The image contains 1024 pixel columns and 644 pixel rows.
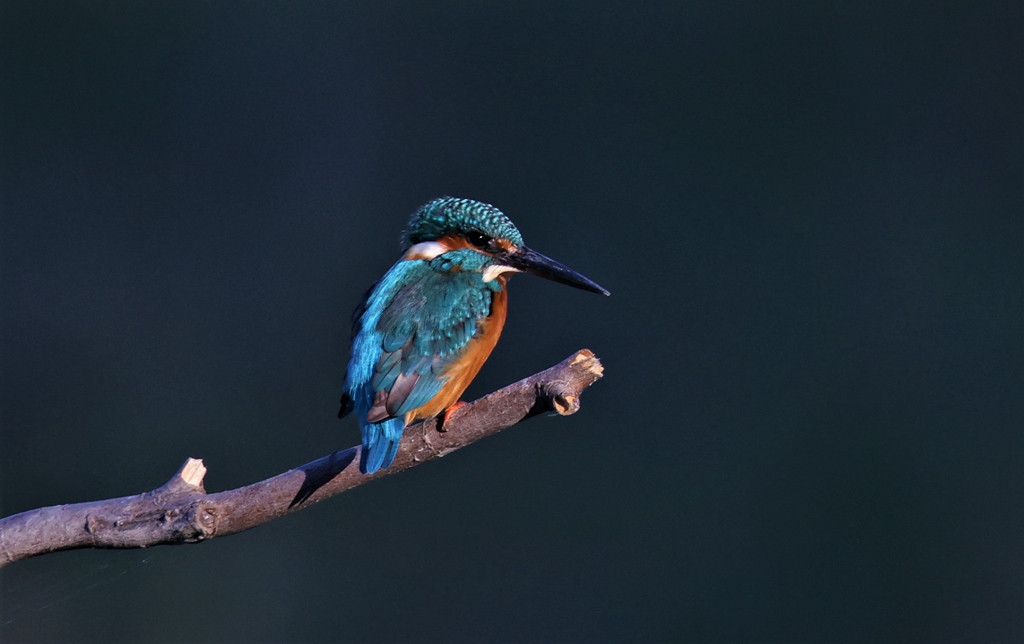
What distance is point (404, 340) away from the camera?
1.28 m

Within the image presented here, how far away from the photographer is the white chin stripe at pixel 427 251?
1429 millimetres

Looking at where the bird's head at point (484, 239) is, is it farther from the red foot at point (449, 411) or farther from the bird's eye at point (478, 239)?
the red foot at point (449, 411)

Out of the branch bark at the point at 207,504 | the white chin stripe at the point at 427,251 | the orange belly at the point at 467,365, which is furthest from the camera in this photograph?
the white chin stripe at the point at 427,251

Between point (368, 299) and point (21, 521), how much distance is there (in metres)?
0.59

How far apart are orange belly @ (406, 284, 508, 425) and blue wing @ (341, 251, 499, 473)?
1 cm

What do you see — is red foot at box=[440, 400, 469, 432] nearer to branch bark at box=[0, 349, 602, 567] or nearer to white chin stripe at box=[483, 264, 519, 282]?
branch bark at box=[0, 349, 602, 567]

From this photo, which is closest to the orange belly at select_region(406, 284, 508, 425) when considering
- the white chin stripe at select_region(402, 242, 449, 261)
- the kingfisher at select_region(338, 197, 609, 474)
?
the kingfisher at select_region(338, 197, 609, 474)

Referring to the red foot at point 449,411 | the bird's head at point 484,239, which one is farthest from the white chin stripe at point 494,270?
the red foot at point 449,411

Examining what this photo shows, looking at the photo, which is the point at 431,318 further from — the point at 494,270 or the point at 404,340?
the point at 494,270

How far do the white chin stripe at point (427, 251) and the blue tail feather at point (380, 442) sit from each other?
0.33 m

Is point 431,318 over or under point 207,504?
over

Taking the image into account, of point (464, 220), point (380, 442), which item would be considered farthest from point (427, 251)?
point (380, 442)

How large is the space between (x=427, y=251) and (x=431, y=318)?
0.18 metres

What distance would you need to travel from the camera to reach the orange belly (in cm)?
130
